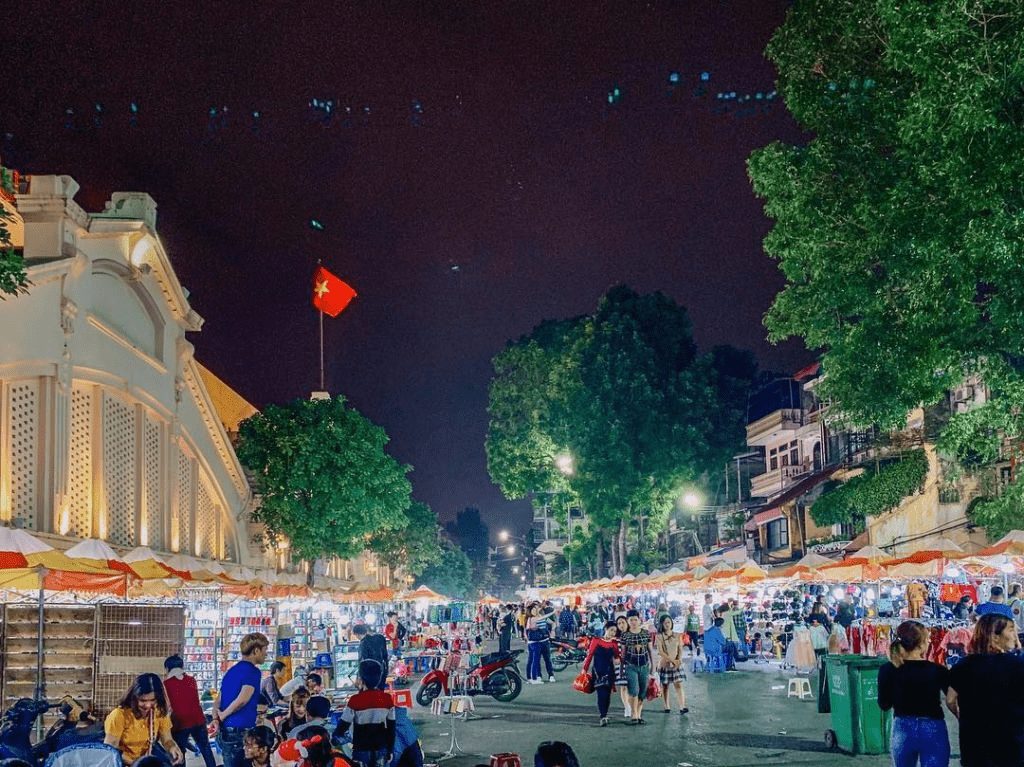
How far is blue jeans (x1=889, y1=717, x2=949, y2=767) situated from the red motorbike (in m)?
13.7

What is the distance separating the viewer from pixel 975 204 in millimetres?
13539

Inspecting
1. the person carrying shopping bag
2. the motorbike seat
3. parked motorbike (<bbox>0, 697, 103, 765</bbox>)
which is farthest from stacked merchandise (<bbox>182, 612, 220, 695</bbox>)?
the motorbike seat

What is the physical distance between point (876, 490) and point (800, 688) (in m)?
13.6

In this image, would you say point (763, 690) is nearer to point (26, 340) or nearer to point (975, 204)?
point (975, 204)

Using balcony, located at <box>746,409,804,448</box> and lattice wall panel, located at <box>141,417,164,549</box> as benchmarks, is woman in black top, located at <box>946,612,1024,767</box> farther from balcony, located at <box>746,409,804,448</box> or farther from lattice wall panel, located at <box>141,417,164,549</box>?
balcony, located at <box>746,409,804,448</box>

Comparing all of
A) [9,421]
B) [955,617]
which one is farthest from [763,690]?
[9,421]

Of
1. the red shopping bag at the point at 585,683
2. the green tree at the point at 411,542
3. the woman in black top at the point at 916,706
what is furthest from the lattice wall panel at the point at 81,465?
the green tree at the point at 411,542

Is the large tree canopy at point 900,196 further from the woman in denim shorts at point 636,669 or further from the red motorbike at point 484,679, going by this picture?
the red motorbike at point 484,679

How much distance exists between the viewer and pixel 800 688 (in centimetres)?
2075

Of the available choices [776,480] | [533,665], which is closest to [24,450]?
[533,665]

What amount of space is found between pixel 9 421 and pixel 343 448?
19.0 meters

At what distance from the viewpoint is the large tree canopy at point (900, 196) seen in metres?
13.2

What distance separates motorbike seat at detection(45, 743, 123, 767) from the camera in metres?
7.31

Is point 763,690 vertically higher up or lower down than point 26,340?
lower down
